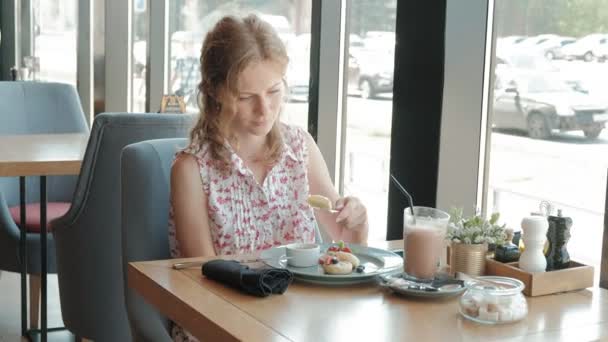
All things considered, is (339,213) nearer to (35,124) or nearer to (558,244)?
(558,244)

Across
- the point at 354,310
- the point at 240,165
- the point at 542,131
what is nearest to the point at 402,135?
the point at 542,131

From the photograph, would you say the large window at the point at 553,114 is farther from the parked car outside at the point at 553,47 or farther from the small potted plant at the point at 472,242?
the small potted plant at the point at 472,242

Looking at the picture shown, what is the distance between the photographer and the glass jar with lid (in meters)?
1.32

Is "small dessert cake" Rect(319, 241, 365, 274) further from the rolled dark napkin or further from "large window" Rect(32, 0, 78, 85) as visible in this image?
"large window" Rect(32, 0, 78, 85)

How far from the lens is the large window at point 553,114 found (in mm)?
1915

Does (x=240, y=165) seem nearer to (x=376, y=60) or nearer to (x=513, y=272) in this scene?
(x=513, y=272)

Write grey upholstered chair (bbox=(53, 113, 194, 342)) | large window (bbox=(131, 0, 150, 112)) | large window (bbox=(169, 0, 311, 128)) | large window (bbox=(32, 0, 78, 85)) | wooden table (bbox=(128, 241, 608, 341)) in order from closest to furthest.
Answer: wooden table (bbox=(128, 241, 608, 341)) < grey upholstered chair (bbox=(53, 113, 194, 342)) < large window (bbox=(169, 0, 311, 128)) < large window (bbox=(131, 0, 150, 112)) < large window (bbox=(32, 0, 78, 85))

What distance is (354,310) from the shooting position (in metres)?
1.39

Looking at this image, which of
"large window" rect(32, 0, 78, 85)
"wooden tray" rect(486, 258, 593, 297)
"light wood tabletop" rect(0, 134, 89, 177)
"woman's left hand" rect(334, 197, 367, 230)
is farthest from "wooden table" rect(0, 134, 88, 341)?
"large window" rect(32, 0, 78, 85)

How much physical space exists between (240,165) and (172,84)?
10.4ft

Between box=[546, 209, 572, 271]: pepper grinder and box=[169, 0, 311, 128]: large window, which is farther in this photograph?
box=[169, 0, 311, 128]: large window

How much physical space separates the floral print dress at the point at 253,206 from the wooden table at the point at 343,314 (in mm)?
381

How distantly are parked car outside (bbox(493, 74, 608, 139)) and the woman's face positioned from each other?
2.07ft

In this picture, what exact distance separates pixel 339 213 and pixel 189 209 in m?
0.33
